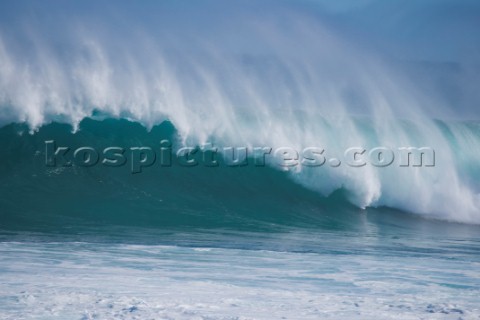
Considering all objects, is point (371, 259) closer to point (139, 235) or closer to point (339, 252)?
point (339, 252)

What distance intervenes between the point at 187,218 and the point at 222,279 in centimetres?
376

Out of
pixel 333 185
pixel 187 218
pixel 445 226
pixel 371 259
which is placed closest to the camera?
pixel 371 259

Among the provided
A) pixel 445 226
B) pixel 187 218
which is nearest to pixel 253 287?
pixel 187 218

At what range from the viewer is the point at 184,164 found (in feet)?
34.5

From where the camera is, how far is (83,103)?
10680 mm

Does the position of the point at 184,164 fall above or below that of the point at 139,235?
above

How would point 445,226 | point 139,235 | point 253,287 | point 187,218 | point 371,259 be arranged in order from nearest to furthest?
point 253,287, point 371,259, point 139,235, point 187,218, point 445,226

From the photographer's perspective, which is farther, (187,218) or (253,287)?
(187,218)

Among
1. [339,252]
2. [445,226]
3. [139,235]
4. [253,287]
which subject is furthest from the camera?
[445,226]

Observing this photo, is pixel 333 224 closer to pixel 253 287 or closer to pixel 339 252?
pixel 339 252

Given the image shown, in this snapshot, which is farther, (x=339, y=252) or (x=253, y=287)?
(x=339, y=252)

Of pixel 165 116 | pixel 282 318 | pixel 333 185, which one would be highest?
pixel 165 116

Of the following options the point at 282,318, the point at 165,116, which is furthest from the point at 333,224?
the point at 282,318

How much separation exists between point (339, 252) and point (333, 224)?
239 cm
